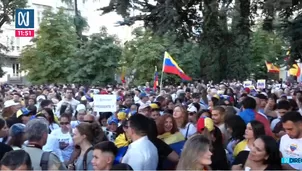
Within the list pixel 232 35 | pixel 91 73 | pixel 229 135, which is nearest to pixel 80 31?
pixel 91 73

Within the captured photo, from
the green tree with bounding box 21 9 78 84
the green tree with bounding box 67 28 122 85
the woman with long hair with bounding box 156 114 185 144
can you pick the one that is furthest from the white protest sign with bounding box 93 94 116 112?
the green tree with bounding box 21 9 78 84

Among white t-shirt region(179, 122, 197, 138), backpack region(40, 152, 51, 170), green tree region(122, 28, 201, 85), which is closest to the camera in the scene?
backpack region(40, 152, 51, 170)

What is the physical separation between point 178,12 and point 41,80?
1547 inches

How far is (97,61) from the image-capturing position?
44781 mm

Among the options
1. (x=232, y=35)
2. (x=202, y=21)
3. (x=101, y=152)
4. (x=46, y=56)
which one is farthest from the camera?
(x=46, y=56)

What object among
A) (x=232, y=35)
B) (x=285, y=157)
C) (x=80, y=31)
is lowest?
(x=285, y=157)

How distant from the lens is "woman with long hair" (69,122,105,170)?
21.7ft

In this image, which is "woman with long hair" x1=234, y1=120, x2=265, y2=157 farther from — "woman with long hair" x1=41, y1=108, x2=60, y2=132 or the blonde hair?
"woman with long hair" x1=41, y1=108, x2=60, y2=132

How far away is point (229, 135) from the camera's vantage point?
27.1ft

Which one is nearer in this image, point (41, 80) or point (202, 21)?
point (202, 21)

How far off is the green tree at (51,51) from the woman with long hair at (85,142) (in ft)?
136

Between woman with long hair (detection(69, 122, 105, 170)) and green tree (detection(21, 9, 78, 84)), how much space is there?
4142cm

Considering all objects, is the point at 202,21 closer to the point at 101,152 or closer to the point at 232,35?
the point at 232,35

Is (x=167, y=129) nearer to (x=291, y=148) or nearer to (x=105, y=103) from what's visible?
(x=291, y=148)
